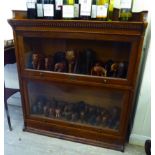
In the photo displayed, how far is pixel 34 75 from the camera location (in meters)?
1.41

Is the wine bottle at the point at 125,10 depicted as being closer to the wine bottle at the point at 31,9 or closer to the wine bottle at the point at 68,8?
the wine bottle at the point at 68,8

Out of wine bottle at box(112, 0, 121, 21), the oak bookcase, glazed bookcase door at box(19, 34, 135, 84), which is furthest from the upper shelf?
wine bottle at box(112, 0, 121, 21)

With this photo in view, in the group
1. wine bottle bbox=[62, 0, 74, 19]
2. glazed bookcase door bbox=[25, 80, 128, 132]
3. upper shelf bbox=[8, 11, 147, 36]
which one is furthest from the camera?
glazed bookcase door bbox=[25, 80, 128, 132]

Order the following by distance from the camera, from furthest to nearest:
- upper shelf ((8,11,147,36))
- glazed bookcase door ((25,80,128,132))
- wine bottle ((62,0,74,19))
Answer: glazed bookcase door ((25,80,128,132)) → wine bottle ((62,0,74,19)) → upper shelf ((8,11,147,36))

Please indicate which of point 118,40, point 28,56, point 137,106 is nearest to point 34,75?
point 28,56

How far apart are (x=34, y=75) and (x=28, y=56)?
17cm

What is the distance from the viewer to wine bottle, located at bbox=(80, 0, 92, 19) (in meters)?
1.18

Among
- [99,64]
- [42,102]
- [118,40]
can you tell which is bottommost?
[42,102]

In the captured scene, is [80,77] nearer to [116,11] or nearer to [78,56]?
[78,56]

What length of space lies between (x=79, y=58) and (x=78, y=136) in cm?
69

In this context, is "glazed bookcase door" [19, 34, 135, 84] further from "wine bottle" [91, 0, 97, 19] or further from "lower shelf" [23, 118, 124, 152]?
"lower shelf" [23, 118, 124, 152]

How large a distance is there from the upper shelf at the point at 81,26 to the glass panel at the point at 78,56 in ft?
0.38

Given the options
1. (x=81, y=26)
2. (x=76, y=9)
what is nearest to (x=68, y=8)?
(x=76, y=9)

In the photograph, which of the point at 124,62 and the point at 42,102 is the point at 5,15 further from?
the point at 124,62
